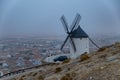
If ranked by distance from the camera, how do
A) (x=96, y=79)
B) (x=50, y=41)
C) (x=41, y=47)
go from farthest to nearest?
(x=50, y=41)
(x=41, y=47)
(x=96, y=79)

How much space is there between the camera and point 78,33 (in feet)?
66.4

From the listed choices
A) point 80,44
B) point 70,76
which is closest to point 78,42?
point 80,44

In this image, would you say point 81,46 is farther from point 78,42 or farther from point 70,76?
point 70,76

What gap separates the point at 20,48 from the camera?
30.8m

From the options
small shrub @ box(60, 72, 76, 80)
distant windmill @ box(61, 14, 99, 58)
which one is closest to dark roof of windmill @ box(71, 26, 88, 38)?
distant windmill @ box(61, 14, 99, 58)

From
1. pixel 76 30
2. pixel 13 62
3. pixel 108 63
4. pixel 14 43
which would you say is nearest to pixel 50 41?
pixel 14 43

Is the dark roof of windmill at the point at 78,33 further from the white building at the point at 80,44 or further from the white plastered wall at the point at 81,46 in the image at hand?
the white plastered wall at the point at 81,46

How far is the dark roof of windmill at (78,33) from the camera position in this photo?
19.8 metres

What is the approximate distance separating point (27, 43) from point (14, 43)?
5.18 feet

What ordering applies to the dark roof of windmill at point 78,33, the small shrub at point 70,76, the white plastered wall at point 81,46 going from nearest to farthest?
1. the small shrub at point 70,76
2. the white plastered wall at point 81,46
3. the dark roof of windmill at point 78,33

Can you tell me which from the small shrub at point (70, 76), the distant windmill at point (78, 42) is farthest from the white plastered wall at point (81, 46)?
the small shrub at point (70, 76)

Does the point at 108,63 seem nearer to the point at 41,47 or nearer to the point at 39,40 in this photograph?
the point at 41,47

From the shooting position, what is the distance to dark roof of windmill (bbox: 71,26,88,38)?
19.8 meters

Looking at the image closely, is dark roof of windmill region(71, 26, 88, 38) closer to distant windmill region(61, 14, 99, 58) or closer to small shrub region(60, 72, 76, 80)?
distant windmill region(61, 14, 99, 58)
